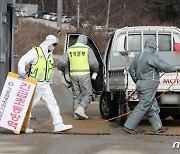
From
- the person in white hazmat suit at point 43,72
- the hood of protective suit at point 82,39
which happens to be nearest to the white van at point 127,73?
the hood of protective suit at point 82,39

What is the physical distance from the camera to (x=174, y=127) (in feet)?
41.1

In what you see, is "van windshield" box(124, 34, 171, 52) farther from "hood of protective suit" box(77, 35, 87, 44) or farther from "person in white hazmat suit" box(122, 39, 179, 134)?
"person in white hazmat suit" box(122, 39, 179, 134)

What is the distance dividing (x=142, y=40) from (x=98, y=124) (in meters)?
2.18

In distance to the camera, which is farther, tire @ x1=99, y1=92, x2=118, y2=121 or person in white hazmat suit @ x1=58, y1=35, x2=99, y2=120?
tire @ x1=99, y1=92, x2=118, y2=121

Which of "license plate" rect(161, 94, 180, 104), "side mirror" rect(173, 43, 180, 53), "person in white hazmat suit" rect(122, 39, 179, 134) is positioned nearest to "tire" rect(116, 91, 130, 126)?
"person in white hazmat suit" rect(122, 39, 179, 134)

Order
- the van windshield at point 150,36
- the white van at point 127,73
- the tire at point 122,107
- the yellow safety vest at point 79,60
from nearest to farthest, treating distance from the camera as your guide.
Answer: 1. the white van at point 127,73
2. the tire at point 122,107
3. the yellow safety vest at point 79,60
4. the van windshield at point 150,36

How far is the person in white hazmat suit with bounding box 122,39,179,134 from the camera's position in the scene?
11.1m

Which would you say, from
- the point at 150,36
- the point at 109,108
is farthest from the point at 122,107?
the point at 150,36

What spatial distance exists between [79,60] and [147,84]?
2380mm

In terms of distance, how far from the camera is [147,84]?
11.1 metres

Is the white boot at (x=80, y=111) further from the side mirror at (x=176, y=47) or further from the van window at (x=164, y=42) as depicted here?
the side mirror at (x=176, y=47)

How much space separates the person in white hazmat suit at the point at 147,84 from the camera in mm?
11094

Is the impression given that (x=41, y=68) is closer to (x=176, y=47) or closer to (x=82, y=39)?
(x=82, y=39)

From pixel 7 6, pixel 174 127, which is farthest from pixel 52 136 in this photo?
pixel 7 6
